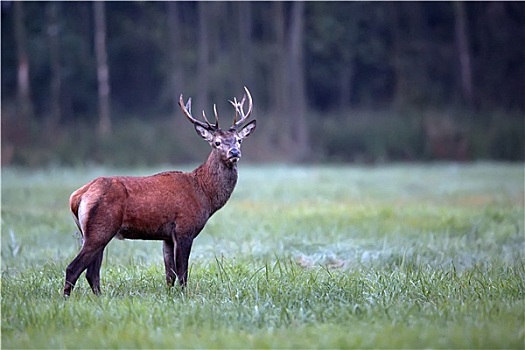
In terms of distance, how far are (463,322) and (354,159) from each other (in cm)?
2966

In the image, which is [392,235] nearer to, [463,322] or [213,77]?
[463,322]

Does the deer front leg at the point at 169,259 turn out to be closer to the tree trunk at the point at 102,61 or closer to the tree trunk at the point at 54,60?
the tree trunk at the point at 102,61

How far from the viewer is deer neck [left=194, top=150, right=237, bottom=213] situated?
29.2 feet

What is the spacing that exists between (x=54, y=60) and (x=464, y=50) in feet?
58.0

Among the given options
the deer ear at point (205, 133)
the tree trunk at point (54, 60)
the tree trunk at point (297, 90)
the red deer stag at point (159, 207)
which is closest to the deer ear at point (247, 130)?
the red deer stag at point (159, 207)

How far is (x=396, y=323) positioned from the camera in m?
6.55

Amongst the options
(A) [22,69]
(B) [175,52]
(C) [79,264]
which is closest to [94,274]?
(C) [79,264]

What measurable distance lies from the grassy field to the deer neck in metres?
0.65

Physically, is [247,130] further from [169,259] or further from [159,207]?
[169,259]

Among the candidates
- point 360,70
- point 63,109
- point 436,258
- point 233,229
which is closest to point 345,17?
point 360,70

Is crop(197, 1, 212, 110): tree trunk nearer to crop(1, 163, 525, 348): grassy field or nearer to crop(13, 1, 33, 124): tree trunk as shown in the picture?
crop(13, 1, 33, 124): tree trunk

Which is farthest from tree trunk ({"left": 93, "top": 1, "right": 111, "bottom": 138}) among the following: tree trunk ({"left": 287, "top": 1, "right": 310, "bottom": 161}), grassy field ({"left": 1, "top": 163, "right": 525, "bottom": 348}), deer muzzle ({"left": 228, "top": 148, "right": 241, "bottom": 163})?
deer muzzle ({"left": 228, "top": 148, "right": 241, "bottom": 163})

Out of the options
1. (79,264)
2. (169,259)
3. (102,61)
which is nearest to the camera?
(79,264)

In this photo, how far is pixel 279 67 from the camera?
40562mm
